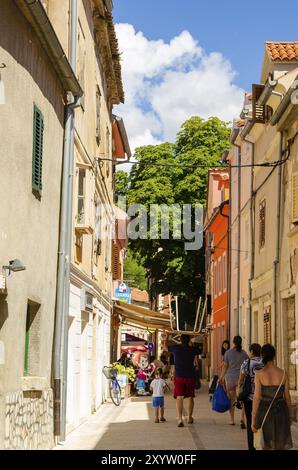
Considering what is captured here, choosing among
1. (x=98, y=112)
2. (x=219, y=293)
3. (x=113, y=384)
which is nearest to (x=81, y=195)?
(x=98, y=112)

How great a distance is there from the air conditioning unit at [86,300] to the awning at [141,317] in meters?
13.1

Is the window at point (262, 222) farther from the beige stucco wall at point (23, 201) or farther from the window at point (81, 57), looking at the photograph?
the beige stucco wall at point (23, 201)

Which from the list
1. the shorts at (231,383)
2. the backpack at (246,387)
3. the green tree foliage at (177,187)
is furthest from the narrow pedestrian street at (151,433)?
the green tree foliage at (177,187)

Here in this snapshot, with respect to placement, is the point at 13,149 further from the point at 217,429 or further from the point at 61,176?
the point at 217,429

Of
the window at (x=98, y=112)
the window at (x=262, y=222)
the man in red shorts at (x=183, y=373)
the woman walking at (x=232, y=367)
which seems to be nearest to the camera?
the woman walking at (x=232, y=367)

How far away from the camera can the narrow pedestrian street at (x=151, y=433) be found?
13602 millimetres

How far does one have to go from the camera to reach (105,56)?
76.3ft

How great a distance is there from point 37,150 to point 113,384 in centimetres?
1462

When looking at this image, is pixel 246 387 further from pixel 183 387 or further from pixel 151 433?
pixel 183 387

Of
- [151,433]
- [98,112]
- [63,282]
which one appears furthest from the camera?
[98,112]

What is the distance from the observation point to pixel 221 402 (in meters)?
16.5

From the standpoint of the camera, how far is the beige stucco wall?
9469mm

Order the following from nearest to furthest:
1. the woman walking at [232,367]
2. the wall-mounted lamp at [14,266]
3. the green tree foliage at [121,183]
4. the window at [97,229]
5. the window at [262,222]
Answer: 1. the wall-mounted lamp at [14,266]
2. the woman walking at [232,367]
3. the window at [97,229]
4. the window at [262,222]
5. the green tree foliage at [121,183]

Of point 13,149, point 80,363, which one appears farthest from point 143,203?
point 13,149
